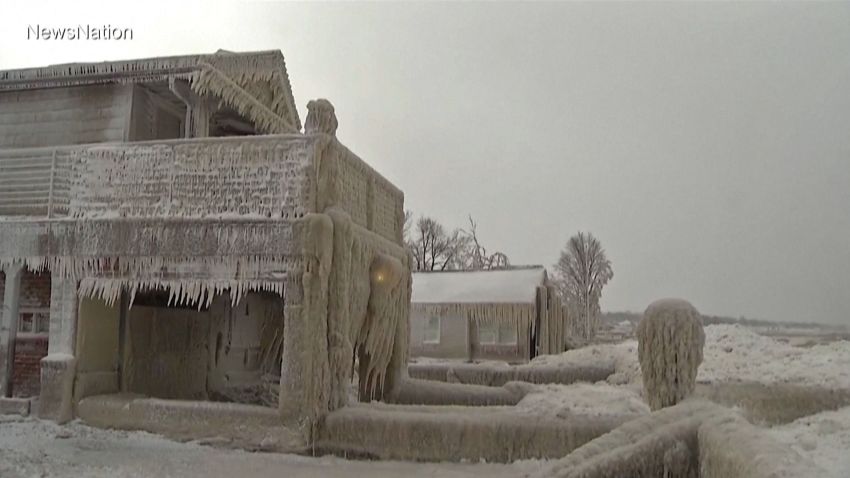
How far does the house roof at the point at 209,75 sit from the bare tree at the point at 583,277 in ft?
115

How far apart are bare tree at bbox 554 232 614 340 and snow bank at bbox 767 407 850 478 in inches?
1646

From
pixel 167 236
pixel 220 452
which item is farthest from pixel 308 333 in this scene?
pixel 167 236

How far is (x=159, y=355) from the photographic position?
14.9 meters

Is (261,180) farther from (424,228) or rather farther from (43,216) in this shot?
(424,228)

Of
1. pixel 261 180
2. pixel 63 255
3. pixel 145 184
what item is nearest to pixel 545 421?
pixel 261 180

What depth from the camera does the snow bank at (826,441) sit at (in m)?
3.80

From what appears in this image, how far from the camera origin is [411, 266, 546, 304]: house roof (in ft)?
94.7

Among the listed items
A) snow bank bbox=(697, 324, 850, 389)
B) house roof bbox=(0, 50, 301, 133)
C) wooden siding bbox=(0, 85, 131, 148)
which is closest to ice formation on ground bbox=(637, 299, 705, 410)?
snow bank bbox=(697, 324, 850, 389)

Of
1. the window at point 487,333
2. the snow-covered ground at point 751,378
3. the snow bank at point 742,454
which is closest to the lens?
the snow bank at point 742,454

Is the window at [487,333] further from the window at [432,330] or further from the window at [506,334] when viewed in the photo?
the window at [432,330]

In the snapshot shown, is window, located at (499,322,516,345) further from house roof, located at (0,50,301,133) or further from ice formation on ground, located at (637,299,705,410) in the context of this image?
ice formation on ground, located at (637,299,705,410)

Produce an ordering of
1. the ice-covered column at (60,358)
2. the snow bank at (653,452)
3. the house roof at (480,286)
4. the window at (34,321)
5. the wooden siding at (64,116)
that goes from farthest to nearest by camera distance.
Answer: the house roof at (480,286), the wooden siding at (64,116), the window at (34,321), the ice-covered column at (60,358), the snow bank at (653,452)

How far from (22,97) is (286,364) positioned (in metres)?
9.71

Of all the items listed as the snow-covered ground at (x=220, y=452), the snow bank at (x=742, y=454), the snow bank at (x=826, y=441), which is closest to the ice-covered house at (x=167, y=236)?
the snow-covered ground at (x=220, y=452)
